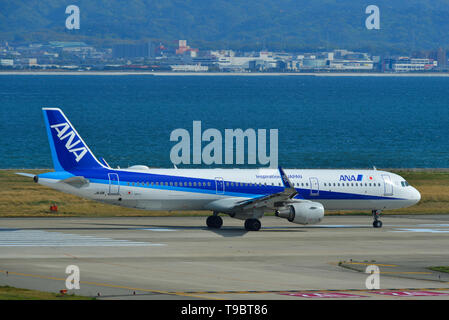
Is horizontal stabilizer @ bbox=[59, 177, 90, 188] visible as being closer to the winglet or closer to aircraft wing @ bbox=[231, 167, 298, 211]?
aircraft wing @ bbox=[231, 167, 298, 211]

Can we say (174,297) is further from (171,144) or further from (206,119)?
(206,119)

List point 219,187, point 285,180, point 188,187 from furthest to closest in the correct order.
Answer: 1. point 219,187
2. point 188,187
3. point 285,180

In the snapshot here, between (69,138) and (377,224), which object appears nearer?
(69,138)

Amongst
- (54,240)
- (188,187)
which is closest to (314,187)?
(188,187)

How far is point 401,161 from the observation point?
124 m

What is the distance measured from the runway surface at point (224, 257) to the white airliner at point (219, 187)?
1.46 m

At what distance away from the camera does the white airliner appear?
4994 cm

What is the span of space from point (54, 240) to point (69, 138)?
22.2 ft

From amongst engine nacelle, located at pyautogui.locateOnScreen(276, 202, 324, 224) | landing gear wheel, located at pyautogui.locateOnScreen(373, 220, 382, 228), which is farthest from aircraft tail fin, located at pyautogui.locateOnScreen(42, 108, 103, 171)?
landing gear wheel, located at pyautogui.locateOnScreen(373, 220, 382, 228)

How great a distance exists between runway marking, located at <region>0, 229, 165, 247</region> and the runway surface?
2.1 inches

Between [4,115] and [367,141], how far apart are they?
86463 mm

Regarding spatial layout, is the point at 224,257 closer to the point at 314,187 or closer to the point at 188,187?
the point at 188,187

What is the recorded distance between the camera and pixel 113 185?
165 ft

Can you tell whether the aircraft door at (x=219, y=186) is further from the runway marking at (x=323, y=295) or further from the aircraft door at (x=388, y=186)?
the runway marking at (x=323, y=295)
